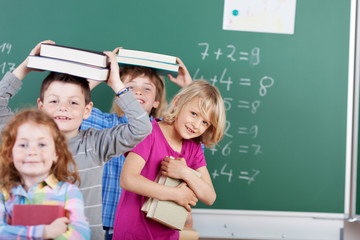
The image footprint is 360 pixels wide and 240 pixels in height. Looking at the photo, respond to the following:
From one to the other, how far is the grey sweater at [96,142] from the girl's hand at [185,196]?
269mm

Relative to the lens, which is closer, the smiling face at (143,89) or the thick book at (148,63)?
the thick book at (148,63)

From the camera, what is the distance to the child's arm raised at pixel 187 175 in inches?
62.3

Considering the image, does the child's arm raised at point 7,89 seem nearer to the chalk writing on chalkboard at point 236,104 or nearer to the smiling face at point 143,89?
the smiling face at point 143,89

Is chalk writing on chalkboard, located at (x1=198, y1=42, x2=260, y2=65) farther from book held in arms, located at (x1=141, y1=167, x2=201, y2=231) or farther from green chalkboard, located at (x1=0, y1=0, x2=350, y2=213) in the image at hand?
book held in arms, located at (x1=141, y1=167, x2=201, y2=231)

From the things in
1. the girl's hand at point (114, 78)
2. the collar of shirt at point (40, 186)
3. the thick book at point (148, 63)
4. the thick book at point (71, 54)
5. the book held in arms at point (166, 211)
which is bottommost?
the book held in arms at point (166, 211)

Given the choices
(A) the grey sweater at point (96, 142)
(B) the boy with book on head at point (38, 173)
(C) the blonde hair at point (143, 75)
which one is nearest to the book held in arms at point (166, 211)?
(A) the grey sweater at point (96, 142)

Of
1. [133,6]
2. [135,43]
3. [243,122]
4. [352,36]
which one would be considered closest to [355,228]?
[243,122]

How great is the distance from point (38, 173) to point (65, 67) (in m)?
0.40

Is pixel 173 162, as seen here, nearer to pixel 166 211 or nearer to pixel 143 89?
pixel 166 211

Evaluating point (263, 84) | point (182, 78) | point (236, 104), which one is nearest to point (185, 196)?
point (182, 78)

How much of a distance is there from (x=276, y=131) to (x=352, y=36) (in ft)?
2.57

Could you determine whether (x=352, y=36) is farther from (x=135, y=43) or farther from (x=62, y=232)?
(x=62, y=232)

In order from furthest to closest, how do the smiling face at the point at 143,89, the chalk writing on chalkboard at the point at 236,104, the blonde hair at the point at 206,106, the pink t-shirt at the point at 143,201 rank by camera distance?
the chalk writing on chalkboard at the point at 236,104, the smiling face at the point at 143,89, the blonde hair at the point at 206,106, the pink t-shirt at the point at 143,201

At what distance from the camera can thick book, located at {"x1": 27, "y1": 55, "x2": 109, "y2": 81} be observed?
137 cm
